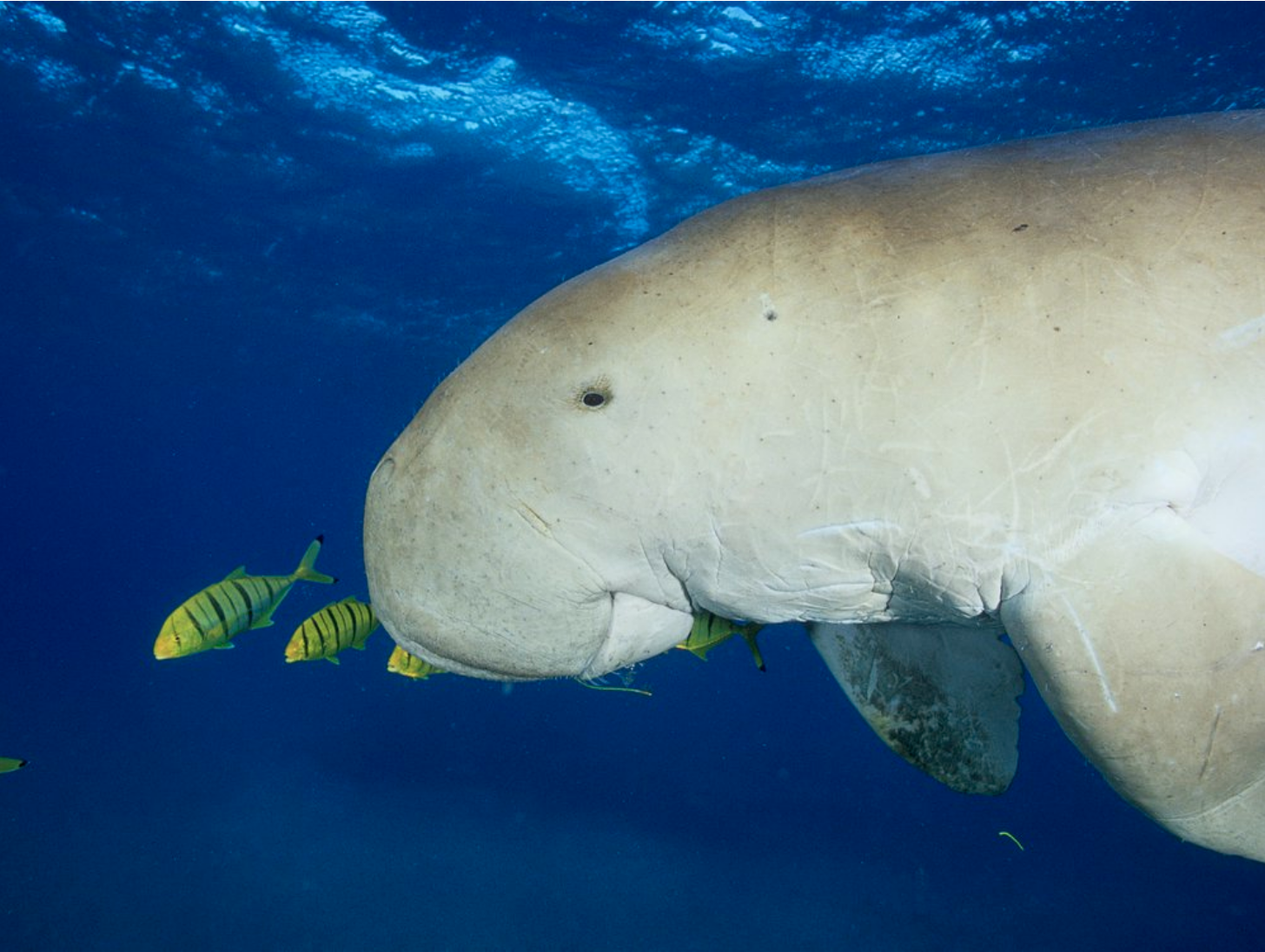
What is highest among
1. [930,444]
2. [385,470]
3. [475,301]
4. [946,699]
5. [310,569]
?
[475,301]

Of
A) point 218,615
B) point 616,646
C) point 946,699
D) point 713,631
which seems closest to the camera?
point 616,646

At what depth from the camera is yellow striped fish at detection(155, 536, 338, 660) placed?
5.11m

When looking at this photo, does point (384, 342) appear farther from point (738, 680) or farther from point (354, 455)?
point (738, 680)

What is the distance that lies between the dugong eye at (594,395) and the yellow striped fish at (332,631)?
4.01 meters

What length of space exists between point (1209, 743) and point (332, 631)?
4772mm

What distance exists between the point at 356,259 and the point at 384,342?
715cm

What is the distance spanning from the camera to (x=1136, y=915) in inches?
601

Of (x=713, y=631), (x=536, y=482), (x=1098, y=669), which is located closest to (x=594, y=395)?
(x=536, y=482)

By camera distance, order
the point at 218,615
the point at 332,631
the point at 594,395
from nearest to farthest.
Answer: the point at 594,395
the point at 332,631
the point at 218,615

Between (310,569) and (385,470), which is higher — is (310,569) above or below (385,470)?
below

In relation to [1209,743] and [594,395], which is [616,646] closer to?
[594,395]

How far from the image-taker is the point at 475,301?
75.4 ft

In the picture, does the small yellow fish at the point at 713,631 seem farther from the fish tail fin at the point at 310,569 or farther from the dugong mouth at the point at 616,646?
the fish tail fin at the point at 310,569

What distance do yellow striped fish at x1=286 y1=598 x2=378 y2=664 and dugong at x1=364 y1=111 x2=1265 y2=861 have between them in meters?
3.75
